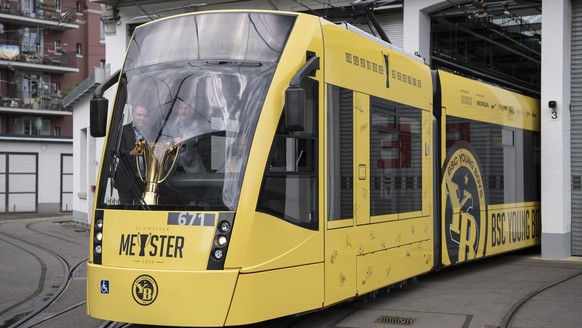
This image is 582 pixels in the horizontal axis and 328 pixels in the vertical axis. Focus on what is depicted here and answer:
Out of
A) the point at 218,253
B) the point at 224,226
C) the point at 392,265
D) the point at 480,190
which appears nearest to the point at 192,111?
the point at 224,226

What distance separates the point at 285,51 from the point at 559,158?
29.8 ft

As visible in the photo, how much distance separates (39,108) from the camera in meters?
52.0

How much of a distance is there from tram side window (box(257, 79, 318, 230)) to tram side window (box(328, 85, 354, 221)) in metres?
0.31

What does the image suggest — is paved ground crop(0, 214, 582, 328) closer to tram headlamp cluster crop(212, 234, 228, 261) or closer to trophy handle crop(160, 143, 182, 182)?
tram headlamp cluster crop(212, 234, 228, 261)

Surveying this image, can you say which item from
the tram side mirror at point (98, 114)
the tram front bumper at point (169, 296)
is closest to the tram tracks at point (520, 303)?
the tram front bumper at point (169, 296)

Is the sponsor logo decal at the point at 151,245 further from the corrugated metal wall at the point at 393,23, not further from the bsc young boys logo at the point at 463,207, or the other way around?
the corrugated metal wall at the point at 393,23

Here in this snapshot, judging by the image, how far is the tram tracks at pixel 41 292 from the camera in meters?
9.12

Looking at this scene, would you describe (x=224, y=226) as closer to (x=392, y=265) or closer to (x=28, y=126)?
(x=392, y=265)

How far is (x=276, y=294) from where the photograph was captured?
7297 mm

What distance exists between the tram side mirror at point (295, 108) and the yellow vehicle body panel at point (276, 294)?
1394mm

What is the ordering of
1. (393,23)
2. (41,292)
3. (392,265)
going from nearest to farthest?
(392,265), (41,292), (393,23)

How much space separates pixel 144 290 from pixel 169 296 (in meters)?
0.26

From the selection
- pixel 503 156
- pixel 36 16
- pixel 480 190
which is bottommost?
pixel 480 190

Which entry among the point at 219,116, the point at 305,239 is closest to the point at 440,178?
the point at 305,239
